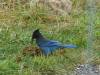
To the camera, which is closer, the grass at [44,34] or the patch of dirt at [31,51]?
the grass at [44,34]

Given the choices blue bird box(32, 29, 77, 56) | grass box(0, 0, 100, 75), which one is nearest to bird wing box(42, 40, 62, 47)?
blue bird box(32, 29, 77, 56)

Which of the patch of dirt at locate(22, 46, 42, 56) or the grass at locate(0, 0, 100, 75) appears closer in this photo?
the grass at locate(0, 0, 100, 75)

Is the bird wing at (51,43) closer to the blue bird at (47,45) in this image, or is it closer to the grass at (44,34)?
the blue bird at (47,45)

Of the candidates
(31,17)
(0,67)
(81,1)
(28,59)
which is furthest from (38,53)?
(81,1)

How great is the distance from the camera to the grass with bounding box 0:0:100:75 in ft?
13.6

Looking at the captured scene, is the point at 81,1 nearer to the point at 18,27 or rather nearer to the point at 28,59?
the point at 18,27

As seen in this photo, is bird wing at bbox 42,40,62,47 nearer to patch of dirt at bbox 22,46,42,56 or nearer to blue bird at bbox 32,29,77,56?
blue bird at bbox 32,29,77,56

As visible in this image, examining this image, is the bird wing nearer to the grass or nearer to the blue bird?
the blue bird

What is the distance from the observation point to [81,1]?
20.9ft

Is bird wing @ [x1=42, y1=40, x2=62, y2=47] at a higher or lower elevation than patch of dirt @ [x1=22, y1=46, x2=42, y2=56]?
higher

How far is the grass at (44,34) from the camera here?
4160mm

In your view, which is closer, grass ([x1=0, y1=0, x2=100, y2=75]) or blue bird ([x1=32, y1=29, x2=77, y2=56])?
grass ([x1=0, y1=0, x2=100, y2=75])

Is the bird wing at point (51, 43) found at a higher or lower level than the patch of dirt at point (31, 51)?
higher

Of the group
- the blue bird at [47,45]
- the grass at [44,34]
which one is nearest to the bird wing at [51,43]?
the blue bird at [47,45]
